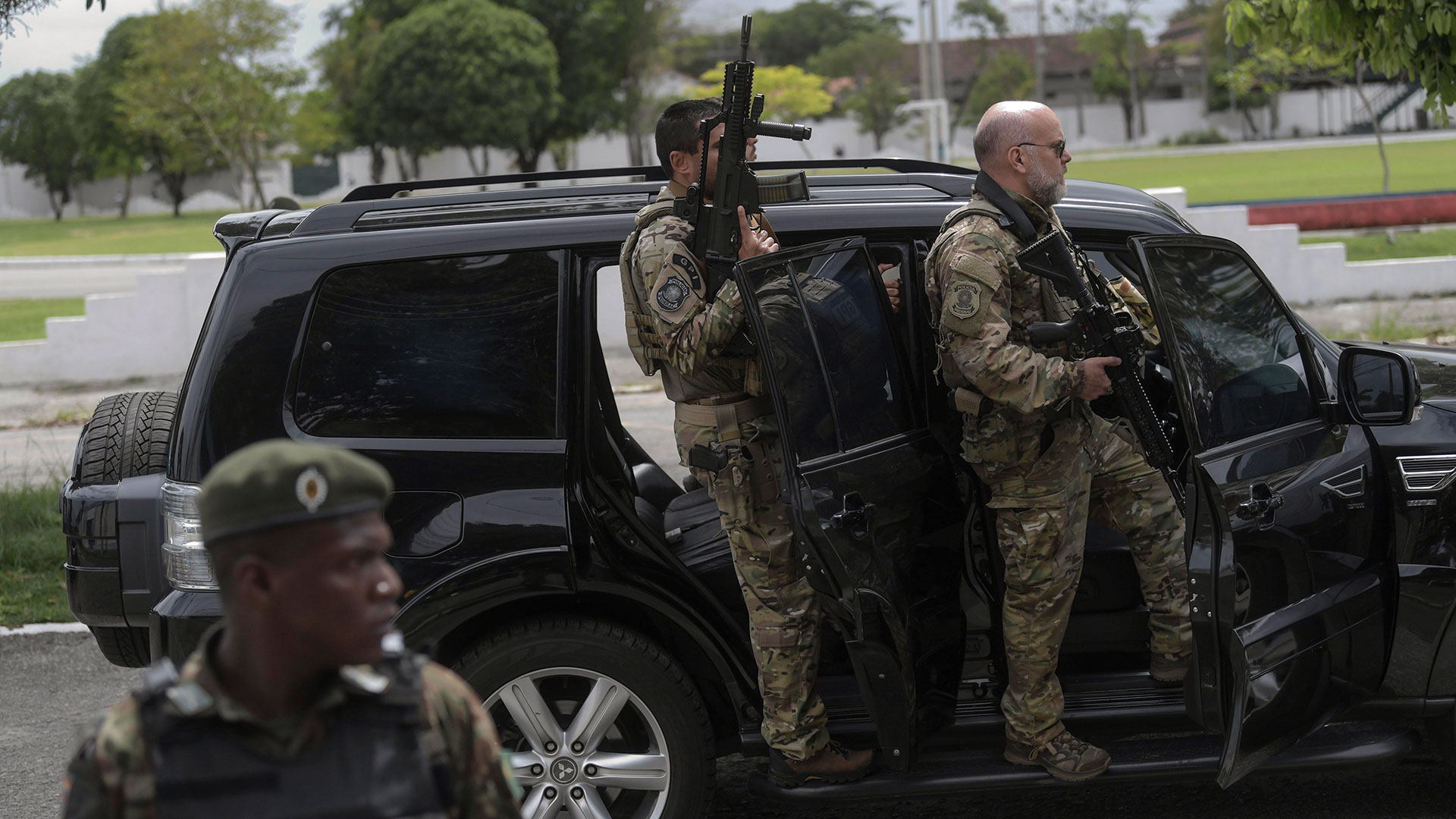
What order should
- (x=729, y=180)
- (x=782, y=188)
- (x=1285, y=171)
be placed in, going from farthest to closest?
(x=1285, y=171), (x=782, y=188), (x=729, y=180)

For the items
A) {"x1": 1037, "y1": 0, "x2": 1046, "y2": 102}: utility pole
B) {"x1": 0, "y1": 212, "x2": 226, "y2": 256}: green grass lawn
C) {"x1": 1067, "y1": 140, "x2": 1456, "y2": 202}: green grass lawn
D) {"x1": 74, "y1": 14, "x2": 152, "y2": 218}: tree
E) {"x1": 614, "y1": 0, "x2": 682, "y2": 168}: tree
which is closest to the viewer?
{"x1": 1067, "y1": 140, "x2": 1456, "y2": 202}: green grass lawn

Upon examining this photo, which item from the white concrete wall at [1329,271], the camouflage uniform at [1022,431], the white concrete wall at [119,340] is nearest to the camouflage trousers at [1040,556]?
the camouflage uniform at [1022,431]

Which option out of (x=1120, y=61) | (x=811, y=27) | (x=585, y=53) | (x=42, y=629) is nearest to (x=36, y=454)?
(x=42, y=629)

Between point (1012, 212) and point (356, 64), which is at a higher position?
point (356, 64)

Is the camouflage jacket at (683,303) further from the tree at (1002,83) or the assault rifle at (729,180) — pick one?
the tree at (1002,83)

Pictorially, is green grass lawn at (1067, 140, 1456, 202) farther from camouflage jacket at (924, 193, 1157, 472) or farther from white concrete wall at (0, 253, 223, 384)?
camouflage jacket at (924, 193, 1157, 472)

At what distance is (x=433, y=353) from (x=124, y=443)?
144 cm

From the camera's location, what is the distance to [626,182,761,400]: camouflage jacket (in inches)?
134

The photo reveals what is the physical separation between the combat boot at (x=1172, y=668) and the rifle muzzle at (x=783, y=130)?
5.59 feet

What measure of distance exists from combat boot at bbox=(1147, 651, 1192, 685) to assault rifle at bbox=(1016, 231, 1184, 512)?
0.49 meters

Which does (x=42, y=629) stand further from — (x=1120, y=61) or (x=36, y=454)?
(x=1120, y=61)

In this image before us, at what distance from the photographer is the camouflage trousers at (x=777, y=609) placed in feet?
11.5

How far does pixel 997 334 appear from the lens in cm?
340

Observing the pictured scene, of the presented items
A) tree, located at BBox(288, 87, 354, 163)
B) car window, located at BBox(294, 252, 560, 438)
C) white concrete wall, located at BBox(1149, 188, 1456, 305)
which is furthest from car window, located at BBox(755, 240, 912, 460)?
tree, located at BBox(288, 87, 354, 163)
